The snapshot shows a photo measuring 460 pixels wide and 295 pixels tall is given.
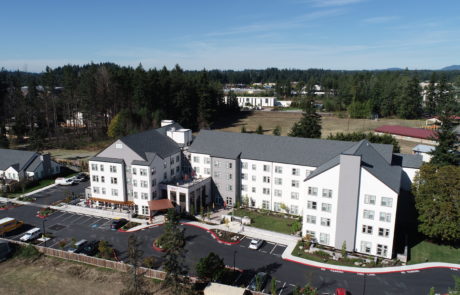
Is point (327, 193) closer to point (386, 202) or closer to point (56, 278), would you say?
point (386, 202)

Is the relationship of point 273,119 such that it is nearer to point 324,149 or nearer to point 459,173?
point 324,149

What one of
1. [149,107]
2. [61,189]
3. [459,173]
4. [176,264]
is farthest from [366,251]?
[149,107]

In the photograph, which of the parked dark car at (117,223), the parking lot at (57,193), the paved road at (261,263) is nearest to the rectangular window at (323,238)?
the paved road at (261,263)

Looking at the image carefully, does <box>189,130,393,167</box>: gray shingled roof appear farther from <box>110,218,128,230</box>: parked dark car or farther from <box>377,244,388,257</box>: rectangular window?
<box>110,218,128,230</box>: parked dark car

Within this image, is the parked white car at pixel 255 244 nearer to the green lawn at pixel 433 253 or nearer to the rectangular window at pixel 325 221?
the rectangular window at pixel 325 221

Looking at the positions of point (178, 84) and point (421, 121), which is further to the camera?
point (421, 121)
